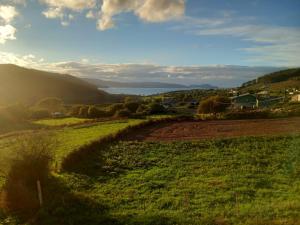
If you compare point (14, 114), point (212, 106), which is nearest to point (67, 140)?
point (212, 106)

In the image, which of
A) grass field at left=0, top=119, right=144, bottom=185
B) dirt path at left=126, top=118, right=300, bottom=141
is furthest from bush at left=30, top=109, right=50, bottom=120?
dirt path at left=126, top=118, right=300, bottom=141

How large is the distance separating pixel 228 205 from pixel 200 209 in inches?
44.0

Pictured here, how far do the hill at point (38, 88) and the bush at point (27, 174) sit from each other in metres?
125

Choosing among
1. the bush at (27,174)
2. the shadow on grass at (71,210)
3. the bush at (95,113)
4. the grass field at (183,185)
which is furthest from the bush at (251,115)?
the bush at (95,113)

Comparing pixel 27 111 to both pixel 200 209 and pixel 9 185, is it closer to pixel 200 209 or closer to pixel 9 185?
pixel 9 185

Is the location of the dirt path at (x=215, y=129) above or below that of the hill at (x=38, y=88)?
below

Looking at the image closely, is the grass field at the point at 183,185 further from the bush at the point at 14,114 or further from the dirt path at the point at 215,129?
the bush at the point at 14,114

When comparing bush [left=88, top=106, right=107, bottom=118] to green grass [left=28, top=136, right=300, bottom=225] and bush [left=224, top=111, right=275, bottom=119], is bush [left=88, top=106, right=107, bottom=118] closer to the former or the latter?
bush [left=224, top=111, right=275, bottom=119]

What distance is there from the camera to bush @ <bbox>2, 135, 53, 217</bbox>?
16.7 meters

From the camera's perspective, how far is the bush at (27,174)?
54.9 ft

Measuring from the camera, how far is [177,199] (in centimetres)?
1589

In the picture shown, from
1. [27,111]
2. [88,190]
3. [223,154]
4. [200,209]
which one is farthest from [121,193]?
[27,111]

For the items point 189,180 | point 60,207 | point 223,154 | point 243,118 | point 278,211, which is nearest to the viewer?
point 278,211

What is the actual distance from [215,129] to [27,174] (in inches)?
710
